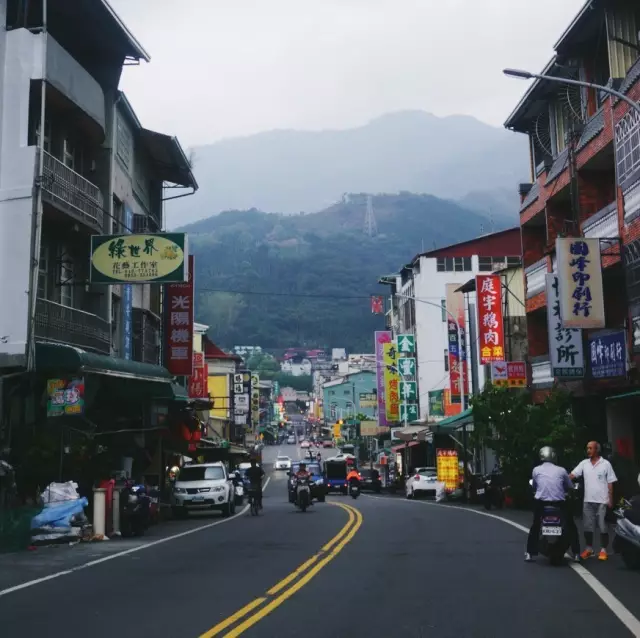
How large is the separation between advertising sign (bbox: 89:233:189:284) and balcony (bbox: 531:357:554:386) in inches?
586

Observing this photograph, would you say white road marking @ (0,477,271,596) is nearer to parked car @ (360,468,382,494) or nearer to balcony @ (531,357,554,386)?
balcony @ (531,357,554,386)

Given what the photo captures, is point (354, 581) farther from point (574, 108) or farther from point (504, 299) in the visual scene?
point (504, 299)

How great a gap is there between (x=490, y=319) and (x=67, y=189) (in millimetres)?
20921

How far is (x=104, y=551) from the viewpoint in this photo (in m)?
18.0

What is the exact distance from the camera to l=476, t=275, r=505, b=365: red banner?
130ft

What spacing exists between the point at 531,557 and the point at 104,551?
815 centimetres

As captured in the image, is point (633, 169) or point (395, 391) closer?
point (633, 169)

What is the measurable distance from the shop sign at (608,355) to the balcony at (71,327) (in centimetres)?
1435

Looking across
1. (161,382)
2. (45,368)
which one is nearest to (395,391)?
(161,382)

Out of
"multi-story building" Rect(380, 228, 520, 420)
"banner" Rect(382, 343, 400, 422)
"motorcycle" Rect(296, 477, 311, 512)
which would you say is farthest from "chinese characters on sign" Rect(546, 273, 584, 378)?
"multi-story building" Rect(380, 228, 520, 420)

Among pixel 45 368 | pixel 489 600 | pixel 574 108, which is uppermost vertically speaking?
pixel 574 108

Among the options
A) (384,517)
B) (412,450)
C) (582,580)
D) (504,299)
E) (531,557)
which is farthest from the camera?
(412,450)

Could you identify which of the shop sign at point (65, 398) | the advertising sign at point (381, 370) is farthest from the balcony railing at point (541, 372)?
the advertising sign at point (381, 370)

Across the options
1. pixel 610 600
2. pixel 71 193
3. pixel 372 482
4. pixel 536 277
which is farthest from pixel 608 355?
pixel 372 482
